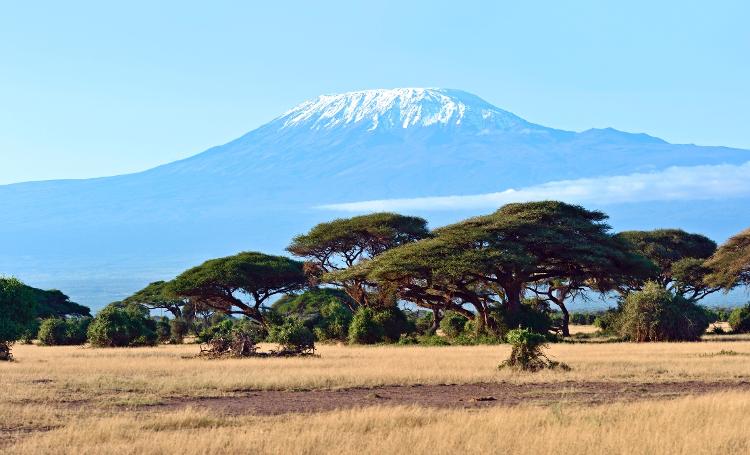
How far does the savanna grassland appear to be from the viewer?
596 inches

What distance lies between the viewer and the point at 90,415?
61.5 feet

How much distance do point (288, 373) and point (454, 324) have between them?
103 feet

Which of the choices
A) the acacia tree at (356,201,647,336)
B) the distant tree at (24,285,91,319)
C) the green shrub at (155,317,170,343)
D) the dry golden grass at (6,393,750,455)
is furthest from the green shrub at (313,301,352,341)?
the dry golden grass at (6,393,750,455)

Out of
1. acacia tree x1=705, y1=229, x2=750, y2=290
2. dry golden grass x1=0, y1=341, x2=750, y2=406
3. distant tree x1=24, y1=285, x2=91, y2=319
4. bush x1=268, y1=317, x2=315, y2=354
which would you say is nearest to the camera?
dry golden grass x1=0, y1=341, x2=750, y2=406

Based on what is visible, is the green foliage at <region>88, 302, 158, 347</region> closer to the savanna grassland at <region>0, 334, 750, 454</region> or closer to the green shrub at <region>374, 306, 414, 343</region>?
the green shrub at <region>374, 306, 414, 343</region>

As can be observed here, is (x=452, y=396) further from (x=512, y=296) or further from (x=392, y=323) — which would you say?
(x=512, y=296)

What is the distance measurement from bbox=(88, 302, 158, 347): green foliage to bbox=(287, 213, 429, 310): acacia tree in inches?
540

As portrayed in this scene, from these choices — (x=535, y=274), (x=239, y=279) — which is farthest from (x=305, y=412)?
(x=239, y=279)

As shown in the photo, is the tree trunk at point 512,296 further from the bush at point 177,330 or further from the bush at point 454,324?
the bush at point 177,330

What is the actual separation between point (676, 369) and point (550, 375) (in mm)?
4319

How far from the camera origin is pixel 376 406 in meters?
19.6

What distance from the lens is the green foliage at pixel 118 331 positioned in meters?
49.4

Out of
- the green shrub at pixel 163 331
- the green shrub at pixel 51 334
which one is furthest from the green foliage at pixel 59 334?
the green shrub at pixel 163 331

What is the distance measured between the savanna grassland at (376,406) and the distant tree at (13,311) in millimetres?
3263
